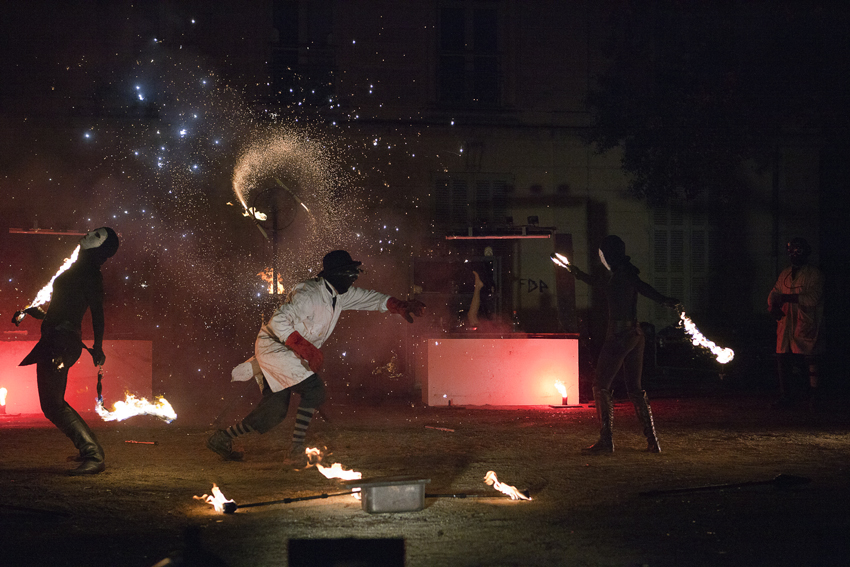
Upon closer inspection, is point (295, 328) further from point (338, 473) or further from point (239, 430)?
point (338, 473)

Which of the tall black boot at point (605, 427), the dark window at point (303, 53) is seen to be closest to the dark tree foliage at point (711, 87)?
the dark window at point (303, 53)

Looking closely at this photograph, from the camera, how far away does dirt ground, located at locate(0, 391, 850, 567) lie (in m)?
4.53

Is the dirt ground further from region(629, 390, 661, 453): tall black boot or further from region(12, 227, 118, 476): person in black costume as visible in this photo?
region(12, 227, 118, 476): person in black costume

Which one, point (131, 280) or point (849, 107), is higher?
point (849, 107)

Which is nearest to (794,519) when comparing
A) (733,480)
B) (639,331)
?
(733,480)

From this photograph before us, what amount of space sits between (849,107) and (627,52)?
3842 millimetres

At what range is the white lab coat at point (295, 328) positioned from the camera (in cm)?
696

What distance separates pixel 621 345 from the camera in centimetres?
750

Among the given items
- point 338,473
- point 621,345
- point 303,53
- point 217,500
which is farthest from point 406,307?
point 303,53

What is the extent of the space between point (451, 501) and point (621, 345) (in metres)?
2.69

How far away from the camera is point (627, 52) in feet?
47.6

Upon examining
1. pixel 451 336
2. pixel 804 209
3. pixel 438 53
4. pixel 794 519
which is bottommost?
pixel 794 519

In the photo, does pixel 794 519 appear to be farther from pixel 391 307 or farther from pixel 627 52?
pixel 627 52

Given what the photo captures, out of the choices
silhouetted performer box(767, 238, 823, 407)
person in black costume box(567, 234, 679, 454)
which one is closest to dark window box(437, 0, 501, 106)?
silhouetted performer box(767, 238, 823, 407)
